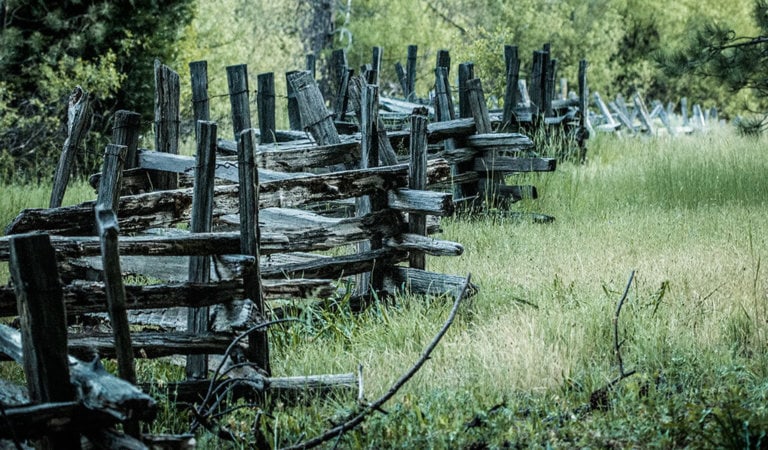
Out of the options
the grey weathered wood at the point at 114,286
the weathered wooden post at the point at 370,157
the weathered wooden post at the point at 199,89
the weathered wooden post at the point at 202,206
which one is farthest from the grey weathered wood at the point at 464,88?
the grey weathered wood at the point at 114,286

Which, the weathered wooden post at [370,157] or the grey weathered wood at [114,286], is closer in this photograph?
the grey weathered wood at [114,286]

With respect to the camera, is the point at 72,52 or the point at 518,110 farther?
the point at 72,52

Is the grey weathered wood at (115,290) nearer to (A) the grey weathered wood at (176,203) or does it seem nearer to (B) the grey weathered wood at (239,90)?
(A) the grey weathered wood at (176,203)

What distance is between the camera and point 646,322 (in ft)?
17.6

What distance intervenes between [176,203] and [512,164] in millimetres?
5998

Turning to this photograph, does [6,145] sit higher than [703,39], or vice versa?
[703,39]

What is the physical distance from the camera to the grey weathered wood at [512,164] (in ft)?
33.5

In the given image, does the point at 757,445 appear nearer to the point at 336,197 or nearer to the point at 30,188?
the point at 336,197

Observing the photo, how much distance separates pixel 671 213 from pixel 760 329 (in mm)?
4463

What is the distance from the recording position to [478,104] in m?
9.75

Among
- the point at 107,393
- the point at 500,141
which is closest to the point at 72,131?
the point at 107,393

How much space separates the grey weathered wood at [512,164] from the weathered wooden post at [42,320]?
7.89 metres

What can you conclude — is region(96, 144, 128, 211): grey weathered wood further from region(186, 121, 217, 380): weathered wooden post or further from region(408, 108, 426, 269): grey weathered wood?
region(408, 108, 426, 269): grey weathered wood

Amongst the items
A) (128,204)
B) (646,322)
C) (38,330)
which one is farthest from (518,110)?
(38,330)
